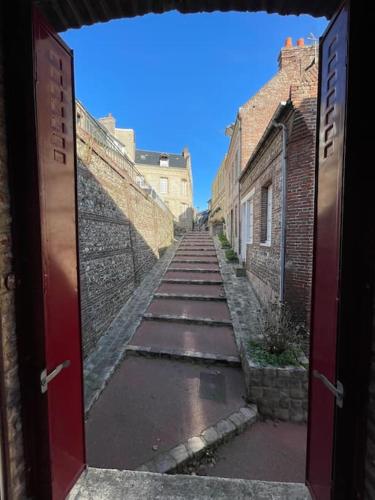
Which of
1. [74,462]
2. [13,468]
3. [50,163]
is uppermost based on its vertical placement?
[50,163]

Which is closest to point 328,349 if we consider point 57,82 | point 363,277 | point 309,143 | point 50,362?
point 363,277

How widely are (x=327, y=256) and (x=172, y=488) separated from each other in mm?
2212

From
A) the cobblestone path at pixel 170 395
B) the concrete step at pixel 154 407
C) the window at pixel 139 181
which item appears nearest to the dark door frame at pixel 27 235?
the concrete step at pixel 154 407

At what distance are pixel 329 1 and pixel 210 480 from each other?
3651 mm

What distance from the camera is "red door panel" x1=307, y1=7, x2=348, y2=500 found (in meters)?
1.39

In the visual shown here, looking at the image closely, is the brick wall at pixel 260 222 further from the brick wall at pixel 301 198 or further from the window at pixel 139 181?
the window at pixel 139 181

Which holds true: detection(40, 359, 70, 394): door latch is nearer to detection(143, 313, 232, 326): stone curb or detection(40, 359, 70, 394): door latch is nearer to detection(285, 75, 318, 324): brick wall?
detection(285, 75, 318, 324): brick wall

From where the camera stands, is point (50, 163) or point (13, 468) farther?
point (50, 163)

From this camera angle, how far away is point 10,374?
1.41 meters

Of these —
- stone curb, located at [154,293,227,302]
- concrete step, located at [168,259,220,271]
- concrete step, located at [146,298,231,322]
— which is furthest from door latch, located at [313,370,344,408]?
concrete step, located at [168,259,220,271]

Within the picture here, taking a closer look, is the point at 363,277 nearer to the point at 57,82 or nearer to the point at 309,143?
the point at 57,82

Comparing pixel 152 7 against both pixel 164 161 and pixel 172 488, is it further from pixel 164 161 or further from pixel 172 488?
pixel 164 161

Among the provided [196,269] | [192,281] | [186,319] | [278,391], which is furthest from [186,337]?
[196,269]

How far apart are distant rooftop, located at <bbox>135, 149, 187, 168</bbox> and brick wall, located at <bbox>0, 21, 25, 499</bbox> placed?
1160 inches
